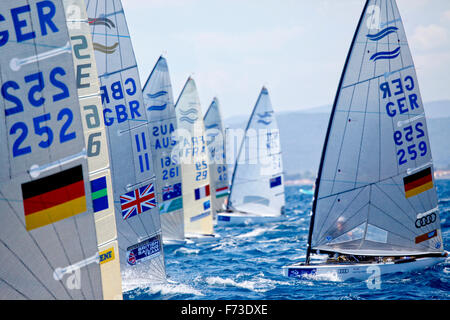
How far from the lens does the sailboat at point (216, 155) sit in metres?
29.6

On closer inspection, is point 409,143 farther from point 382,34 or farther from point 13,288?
point 13,288

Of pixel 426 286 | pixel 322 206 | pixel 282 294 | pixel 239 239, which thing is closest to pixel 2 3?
pixel 282 294

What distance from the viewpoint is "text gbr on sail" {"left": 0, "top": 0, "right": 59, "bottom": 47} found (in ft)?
19.7

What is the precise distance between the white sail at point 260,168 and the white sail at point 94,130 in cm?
1914

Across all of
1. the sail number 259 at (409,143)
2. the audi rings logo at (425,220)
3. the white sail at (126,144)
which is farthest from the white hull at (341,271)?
the white sail at (126,144)

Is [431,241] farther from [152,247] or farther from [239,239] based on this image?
[239,239]

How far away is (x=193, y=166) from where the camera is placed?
69.2 ft

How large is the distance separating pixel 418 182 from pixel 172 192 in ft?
30.9

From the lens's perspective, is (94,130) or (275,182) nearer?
(94,130)

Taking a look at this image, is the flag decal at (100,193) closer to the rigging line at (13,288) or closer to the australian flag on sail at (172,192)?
the rigging line at (13,288)

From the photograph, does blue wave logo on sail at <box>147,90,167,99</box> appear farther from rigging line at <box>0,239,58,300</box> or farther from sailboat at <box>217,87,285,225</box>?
rigging line at <box>0,239,58,300</box>

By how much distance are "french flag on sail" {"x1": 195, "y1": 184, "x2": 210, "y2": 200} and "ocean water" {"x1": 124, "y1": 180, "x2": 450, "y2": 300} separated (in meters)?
2.05

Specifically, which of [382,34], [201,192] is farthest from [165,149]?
[382,34]

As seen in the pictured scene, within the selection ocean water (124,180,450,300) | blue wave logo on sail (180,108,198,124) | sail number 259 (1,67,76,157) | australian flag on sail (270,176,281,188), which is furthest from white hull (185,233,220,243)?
sail number 259 (1,67,76,157)
